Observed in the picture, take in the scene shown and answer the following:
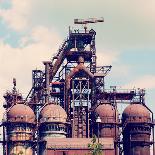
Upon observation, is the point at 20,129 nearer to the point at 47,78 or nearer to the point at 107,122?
the point at 47,78

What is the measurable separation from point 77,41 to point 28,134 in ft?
73.3

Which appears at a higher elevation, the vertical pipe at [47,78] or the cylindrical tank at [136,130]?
the vertical pipe at [47,78]

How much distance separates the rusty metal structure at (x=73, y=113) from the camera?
11056 centimetres

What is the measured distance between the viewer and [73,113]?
112875 mm

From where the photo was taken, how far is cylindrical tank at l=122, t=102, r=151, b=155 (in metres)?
111

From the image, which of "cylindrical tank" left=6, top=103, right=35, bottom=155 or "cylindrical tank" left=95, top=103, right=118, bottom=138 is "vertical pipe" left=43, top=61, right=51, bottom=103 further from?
"cylindrical tank" left=95, top=103, right=118, bottom=138

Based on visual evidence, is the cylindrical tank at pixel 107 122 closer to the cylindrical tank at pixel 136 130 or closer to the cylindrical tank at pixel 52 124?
the cylindrical tank at pixel 136 130

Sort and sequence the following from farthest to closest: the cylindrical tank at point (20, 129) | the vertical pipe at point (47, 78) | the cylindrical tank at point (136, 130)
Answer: the vertical pipe at point (47, 78) < the cylindrical tank at point (20, 129) < the cylindrical tank at point (136, 130)

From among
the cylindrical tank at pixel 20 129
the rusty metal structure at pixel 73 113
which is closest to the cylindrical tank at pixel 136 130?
the rusty metal structure at pixel 73 113

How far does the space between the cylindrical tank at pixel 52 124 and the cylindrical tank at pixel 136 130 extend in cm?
1215

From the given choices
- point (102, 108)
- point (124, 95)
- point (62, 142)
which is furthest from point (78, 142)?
point (124, 95)

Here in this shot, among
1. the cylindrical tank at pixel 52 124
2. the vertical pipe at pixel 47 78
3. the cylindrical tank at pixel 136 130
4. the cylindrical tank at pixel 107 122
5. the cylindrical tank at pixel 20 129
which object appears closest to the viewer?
the cylindrical tank at pixel 52 124

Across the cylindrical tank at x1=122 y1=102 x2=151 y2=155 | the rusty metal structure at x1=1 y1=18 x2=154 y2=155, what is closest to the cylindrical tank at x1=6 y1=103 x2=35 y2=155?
the rusty metal structure at x1=1 y1=18 x2=154 y2=155

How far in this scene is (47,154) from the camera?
4141 inches
